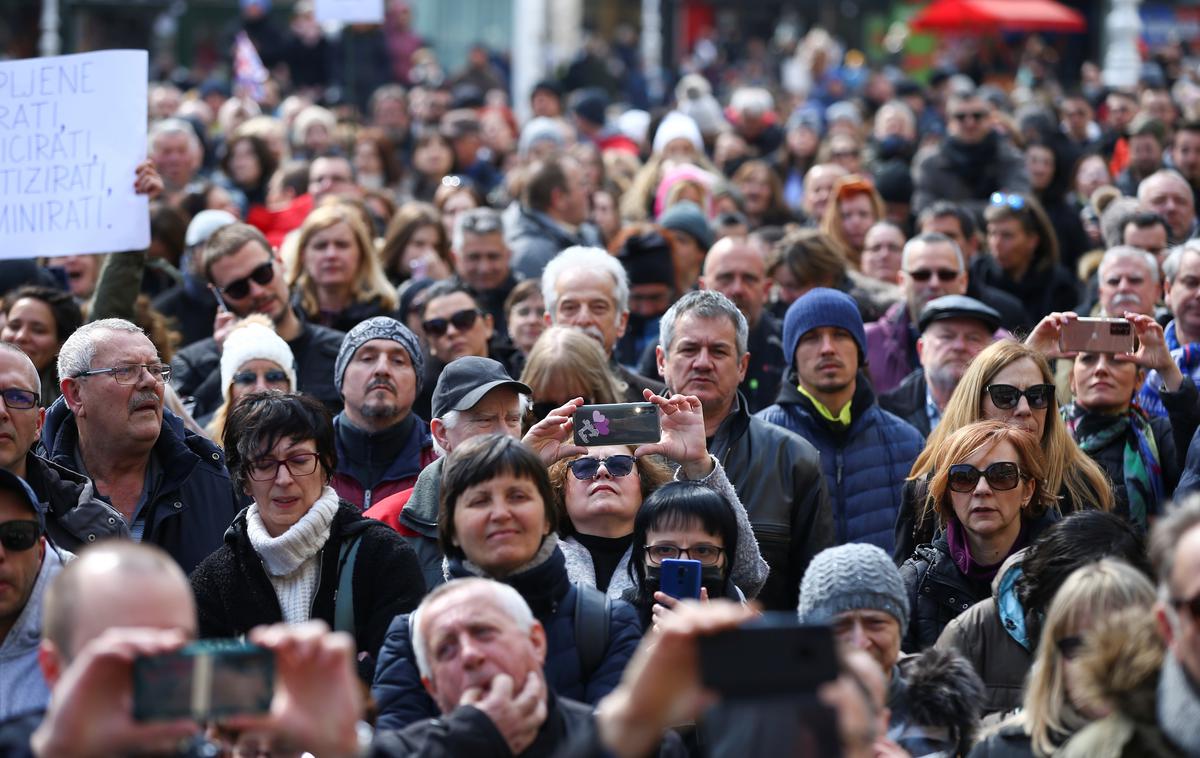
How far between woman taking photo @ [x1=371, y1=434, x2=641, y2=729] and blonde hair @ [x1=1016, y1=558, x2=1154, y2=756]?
3.64 ft

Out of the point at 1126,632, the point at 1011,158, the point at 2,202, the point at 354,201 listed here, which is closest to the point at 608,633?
the point at 1126,632

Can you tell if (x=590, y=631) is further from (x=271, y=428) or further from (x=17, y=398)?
(x=17, y=398)

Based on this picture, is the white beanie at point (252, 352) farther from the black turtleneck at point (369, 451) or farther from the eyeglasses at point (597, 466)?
the eyeglasses at point (597, 466)

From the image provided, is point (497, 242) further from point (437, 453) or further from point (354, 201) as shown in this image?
point (437, 453)

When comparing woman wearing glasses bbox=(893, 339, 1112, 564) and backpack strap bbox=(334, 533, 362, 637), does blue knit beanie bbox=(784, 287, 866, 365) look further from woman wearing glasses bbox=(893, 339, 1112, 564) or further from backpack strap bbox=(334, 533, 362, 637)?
backpack strap bbox=(334, 533, 362, 637)

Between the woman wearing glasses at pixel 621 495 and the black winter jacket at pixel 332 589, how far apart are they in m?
0.53

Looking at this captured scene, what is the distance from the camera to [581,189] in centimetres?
1113

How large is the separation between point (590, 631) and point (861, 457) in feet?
7.46

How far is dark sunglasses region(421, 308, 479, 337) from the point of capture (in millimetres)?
8125

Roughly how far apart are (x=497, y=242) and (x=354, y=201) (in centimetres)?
115

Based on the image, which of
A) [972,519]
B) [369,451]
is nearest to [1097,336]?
[972,519]

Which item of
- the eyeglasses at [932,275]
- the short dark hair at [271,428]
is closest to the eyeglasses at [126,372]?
the short dark hair at [271,428]

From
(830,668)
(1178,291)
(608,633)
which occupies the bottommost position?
(608,633)

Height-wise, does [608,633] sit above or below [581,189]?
below
